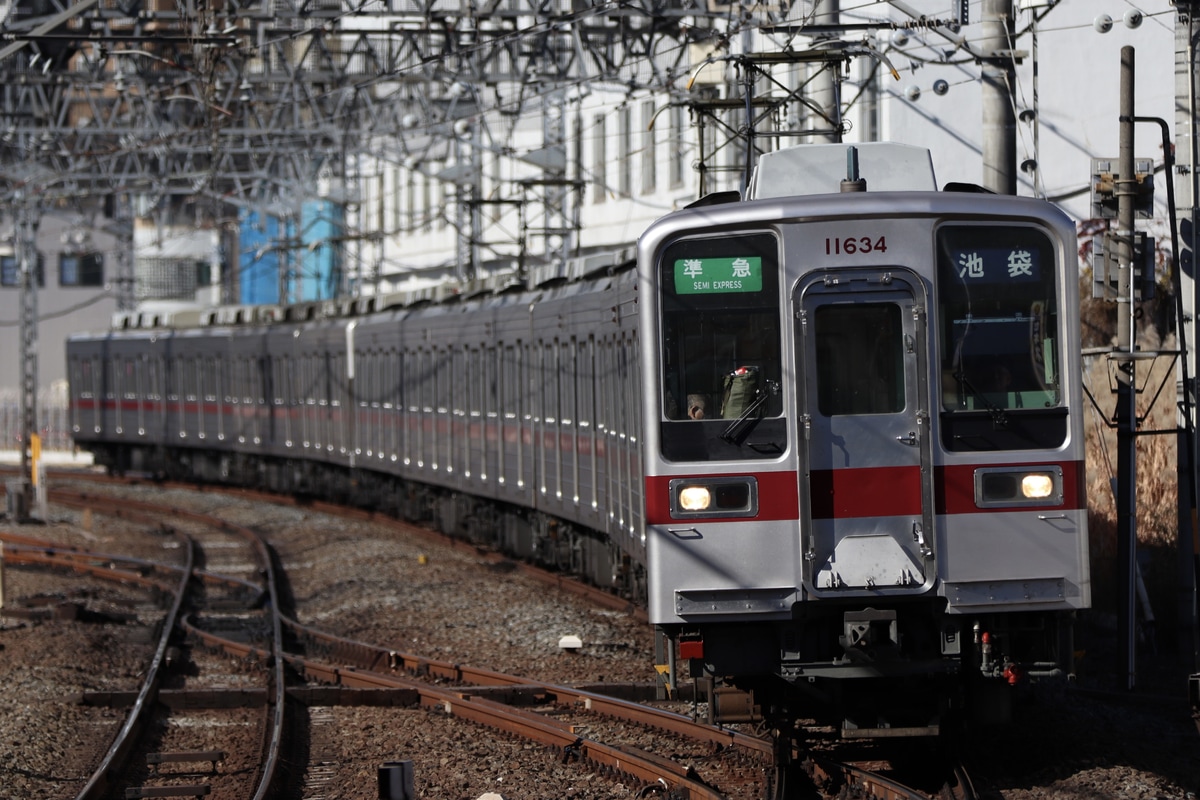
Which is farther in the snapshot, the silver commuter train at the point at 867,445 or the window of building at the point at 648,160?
the window of building at the point at 648,160

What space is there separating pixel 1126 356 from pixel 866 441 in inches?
139

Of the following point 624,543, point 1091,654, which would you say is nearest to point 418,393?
point 624,543

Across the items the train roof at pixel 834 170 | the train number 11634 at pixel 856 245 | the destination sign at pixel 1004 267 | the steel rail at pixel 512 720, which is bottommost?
the steel rail at pixel 512 720

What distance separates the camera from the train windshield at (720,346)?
7859 mm

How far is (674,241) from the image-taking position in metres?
7.92

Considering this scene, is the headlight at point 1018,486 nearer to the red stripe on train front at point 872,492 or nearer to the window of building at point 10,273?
the red stripe on train front at point 872,492

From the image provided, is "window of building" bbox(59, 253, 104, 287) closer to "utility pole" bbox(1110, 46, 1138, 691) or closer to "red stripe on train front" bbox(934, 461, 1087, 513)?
"utility pole" bbox(1110, 46, 1138, 691)

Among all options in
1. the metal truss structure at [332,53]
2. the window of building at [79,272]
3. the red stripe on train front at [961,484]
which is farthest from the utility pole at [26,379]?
the window of building at [79,272]

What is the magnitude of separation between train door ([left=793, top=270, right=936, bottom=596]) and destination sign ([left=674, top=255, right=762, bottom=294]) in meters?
0.23

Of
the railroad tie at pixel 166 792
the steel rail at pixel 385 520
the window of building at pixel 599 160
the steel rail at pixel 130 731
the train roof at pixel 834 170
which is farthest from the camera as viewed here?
the window of building at pixel 599 160

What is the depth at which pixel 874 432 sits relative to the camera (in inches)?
308

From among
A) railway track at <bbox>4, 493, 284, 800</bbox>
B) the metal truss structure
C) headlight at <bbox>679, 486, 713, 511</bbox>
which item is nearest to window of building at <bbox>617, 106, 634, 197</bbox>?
the metal truss structure

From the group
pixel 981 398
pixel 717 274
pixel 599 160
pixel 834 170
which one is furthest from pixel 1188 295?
pixel 599 160

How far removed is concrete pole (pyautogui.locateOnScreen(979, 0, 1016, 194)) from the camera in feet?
38.3
